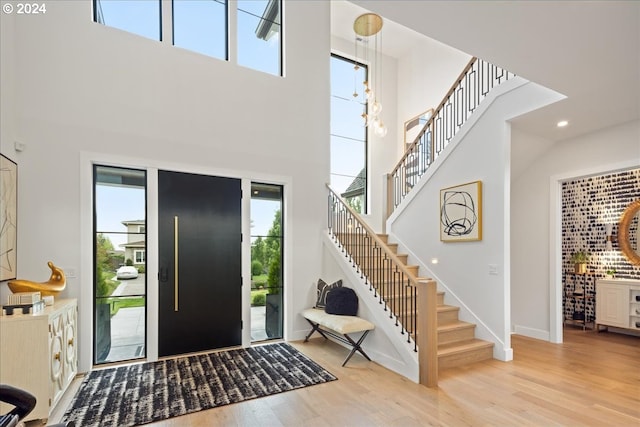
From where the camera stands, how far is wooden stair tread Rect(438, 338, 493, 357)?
4047 mm

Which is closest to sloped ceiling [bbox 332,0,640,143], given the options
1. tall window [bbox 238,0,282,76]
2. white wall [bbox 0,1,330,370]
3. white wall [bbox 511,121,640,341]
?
white wall [bbox 511,121,640,341]

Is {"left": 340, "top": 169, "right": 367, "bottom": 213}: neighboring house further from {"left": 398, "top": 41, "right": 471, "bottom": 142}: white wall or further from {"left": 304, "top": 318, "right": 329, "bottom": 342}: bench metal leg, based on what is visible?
{"left": 304, "top": 318, "right": 329, "bottom": 342}: bench metal leg

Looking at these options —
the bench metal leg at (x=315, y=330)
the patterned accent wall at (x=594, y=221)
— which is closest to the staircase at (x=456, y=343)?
the bench metal leg at (x=315, y=330)

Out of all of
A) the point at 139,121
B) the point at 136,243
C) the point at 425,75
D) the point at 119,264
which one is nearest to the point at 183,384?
the point at 119,264

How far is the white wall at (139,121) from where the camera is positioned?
373 centimetres

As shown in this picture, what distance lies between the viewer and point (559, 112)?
162 inches

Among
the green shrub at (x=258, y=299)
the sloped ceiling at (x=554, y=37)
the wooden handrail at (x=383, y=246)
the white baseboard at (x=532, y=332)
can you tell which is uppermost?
the sloped ceiling at (x=554, y=37)

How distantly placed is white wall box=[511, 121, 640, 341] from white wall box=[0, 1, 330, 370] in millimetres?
3281

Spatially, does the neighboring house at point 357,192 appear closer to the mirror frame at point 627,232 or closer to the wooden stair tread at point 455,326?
the wooden stair tread at point 455,326

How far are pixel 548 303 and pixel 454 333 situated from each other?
1881 millimetres

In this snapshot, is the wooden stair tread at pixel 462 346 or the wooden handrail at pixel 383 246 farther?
the wooden stair tread at pixel 462 346

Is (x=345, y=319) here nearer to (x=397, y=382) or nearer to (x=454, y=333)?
(x=397, y=382)

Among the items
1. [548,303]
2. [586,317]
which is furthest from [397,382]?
[586,317]

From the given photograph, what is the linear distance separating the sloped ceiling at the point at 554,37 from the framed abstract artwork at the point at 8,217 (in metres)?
3.61
